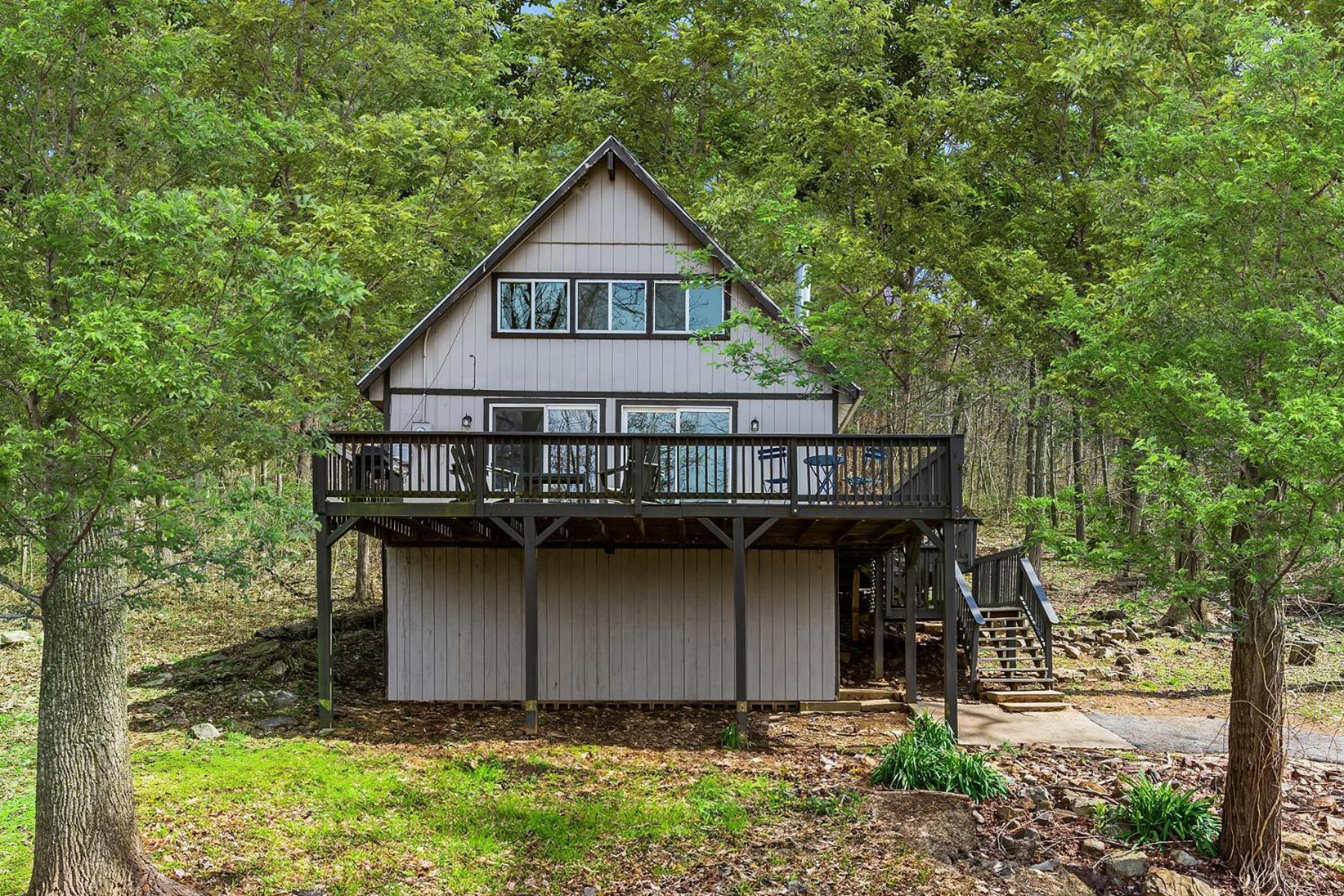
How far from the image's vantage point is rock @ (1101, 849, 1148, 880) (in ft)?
30.1

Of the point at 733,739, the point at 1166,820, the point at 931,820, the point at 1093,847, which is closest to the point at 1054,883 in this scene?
the point at 1093,847

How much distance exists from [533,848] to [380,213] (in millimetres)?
12711

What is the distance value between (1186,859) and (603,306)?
10.7 m

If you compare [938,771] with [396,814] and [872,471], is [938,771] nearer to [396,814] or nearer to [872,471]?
[872,471]

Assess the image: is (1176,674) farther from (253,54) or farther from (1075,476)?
(253,54)

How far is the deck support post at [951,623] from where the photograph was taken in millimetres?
12758

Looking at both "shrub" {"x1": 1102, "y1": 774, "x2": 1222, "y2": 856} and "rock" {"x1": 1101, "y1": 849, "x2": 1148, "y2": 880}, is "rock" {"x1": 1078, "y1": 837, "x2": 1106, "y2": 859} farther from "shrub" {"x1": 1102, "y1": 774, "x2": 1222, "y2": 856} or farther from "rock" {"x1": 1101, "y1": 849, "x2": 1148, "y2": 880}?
"shrub" {"x1": 1102, "y1": 774, "x2": 1222, "y2": 856}

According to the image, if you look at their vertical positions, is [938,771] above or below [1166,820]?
above

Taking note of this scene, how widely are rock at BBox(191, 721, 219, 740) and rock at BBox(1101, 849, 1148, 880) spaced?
381 inches

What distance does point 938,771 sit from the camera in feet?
36.0

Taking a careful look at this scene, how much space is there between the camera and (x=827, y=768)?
11.9 m

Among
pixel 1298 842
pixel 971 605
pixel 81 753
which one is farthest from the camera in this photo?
pixel 971 605

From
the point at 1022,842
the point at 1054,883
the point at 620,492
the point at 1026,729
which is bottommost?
the point at 1054,883

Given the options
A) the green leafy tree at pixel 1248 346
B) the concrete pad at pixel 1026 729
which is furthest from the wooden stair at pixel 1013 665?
the green leafy tree at pixel 1248 346
